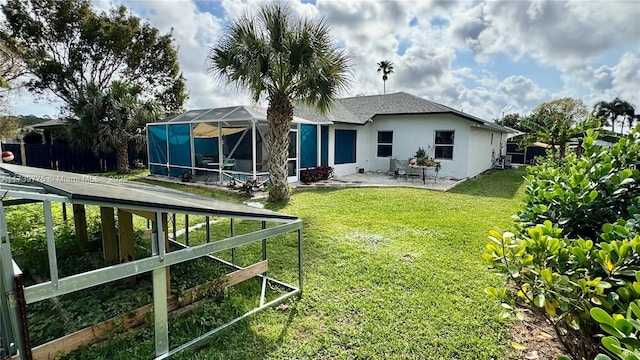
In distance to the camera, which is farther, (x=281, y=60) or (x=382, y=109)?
(x=382, y=109)

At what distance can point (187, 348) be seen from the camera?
288cm

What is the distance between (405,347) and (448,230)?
421cm

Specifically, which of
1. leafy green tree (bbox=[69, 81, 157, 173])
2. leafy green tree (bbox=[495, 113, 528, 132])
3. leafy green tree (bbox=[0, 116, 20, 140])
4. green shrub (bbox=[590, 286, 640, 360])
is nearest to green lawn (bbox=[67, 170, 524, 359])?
green shrub (bbox=[590, 286, 640, 360])

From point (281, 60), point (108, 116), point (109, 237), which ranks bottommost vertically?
point (109, 237)

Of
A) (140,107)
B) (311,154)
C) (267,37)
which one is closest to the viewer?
(267,37)

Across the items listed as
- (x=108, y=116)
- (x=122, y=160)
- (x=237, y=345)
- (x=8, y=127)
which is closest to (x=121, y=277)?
(x=237, y=345)

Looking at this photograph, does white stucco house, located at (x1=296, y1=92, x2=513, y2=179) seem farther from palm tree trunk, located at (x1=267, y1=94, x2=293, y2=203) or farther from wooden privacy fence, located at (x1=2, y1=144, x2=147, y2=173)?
wooden privacy fence, located at (x1=2, y1=144, x2=147, y2=173)

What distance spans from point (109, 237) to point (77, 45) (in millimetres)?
21018

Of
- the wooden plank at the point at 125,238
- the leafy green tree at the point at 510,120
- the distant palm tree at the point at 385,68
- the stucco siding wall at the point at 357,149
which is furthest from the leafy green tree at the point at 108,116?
the leafy green tree at the point at 510,120

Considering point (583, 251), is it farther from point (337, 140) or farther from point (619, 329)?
point (337, 140)

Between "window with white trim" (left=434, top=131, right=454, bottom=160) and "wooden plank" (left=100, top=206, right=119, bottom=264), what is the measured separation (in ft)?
46.9

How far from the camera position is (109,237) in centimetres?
399

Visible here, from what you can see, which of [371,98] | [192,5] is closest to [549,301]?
[192,5]

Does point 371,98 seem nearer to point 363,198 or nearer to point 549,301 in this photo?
point 363,198
